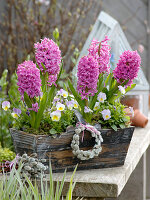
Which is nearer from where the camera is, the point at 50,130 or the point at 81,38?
the point at 50,130

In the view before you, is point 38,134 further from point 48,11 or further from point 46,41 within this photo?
point 48,11

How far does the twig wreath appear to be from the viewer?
106 cm

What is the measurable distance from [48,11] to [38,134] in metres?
2.89

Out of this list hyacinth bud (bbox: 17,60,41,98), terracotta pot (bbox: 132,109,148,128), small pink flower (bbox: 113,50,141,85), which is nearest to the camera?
hyacinth bud (bbox: 17,60,41,98)

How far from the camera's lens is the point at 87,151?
1.07m

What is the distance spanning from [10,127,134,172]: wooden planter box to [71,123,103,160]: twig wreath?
0.02 meters

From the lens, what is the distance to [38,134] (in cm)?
106

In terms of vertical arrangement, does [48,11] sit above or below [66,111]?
above

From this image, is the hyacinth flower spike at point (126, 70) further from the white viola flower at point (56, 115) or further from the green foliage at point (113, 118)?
the white viola flower at point (56, 115)

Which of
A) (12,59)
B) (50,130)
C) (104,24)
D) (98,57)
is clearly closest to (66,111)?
(50,130)

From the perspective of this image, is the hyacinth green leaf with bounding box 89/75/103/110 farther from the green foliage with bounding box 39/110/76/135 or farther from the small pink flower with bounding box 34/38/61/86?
the small pink flower with bounding box 34/38/61/86

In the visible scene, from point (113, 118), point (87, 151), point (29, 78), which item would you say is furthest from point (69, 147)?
point (29, 78)

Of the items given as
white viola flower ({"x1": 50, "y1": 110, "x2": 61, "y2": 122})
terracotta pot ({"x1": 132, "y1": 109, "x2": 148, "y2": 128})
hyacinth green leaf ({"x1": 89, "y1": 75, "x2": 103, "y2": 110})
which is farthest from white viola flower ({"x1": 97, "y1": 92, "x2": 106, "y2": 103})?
terracotta pot ({"x1": 132, "y1": 109, "x2": 148, "y2": 128})

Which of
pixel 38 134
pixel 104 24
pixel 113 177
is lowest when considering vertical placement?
pixel 113 177
